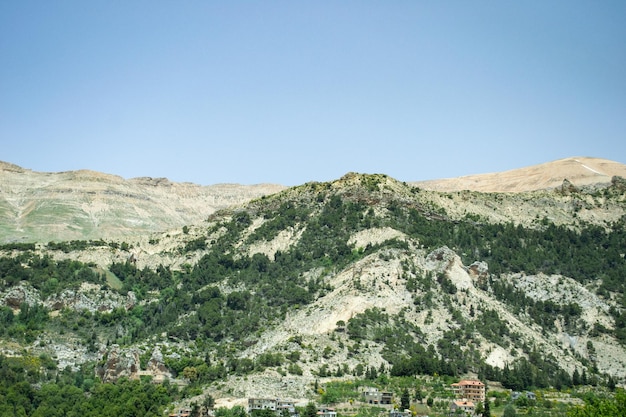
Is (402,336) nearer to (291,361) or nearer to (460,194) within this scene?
(291,361)

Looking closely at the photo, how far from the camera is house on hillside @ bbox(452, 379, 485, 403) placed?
115750 millimetres

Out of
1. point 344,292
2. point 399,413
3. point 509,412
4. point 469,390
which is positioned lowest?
point 399,413

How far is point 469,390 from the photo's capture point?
11669 centimetres

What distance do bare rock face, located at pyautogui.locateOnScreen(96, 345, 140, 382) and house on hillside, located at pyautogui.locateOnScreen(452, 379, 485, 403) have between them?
41.6 m

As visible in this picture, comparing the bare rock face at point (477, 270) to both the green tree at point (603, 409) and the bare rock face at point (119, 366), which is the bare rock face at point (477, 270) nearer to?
the green tree at point (603, 409)

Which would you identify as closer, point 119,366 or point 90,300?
point 119,366

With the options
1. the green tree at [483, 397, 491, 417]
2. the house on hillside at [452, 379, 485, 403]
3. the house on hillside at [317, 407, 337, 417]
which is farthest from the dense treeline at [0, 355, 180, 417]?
the green tree at [483, 397, 491, 417]

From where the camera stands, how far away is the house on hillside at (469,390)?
→ 115750mm

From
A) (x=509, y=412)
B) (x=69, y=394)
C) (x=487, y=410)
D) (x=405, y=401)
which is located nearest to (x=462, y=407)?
(x=487, y=410)

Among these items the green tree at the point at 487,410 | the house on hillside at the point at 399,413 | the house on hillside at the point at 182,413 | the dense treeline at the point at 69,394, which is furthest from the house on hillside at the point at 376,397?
the dense treeline at the point at 69,394

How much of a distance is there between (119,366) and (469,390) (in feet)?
150

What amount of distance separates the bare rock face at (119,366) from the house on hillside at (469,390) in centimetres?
4162

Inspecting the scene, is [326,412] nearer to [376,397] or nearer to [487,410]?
[376,397]

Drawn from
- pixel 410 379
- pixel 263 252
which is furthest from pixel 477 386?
pixel 263 252
